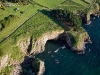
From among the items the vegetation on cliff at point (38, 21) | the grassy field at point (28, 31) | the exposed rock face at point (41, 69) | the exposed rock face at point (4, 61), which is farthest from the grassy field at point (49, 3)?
the exposed rock face at point (4, 61)

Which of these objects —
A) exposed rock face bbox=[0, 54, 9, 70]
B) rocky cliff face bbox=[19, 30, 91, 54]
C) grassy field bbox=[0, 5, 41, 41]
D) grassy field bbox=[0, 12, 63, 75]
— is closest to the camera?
exposed rock face bbox=[0, 54, 9, 70]

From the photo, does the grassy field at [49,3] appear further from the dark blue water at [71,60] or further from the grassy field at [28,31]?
the dark blue water at [71,60]

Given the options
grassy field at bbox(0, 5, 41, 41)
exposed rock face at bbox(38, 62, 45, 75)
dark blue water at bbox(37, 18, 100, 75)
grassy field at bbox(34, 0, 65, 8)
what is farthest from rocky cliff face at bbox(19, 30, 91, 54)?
grassy field at bbox(34, 0, 65, 8)

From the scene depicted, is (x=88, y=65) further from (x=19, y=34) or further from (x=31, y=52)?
(x=19, y=34)

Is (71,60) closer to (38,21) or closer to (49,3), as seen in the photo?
(38,21)

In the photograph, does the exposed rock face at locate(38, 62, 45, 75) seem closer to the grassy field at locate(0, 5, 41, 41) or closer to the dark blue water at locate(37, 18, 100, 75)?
the dark blue water at locate(37, 18, 100, 75)
